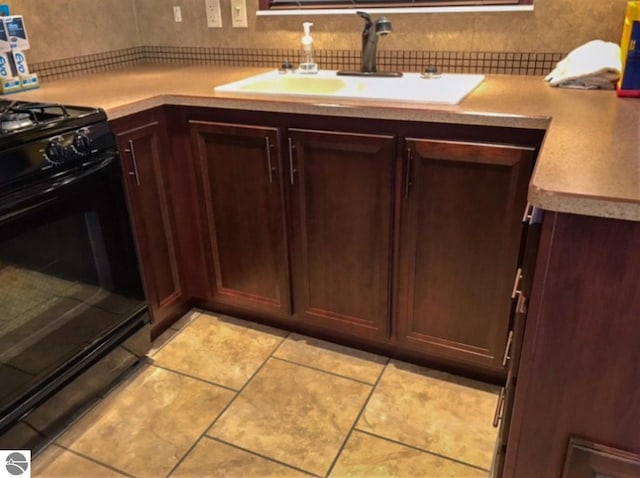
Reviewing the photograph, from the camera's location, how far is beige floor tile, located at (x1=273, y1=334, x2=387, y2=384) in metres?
1.98

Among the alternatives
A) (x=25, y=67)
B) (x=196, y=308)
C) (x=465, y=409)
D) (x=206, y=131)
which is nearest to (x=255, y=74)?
(x=206, y=131)

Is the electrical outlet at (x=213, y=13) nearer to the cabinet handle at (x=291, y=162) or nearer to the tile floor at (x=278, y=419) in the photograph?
the cabinet handle at (x=291, y=162)

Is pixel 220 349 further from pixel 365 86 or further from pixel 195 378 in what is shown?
pixel 365 86

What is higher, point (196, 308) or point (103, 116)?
point (103, 116)

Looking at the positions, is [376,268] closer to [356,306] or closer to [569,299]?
Result: [356,306]

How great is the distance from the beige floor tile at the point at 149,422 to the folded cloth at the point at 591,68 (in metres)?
1.54

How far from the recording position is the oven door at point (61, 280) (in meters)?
1.49

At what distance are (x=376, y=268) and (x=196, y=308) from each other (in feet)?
2.99

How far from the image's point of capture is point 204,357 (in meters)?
2.07

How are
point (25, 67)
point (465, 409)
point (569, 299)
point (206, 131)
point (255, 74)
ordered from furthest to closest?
point (255, 74) < point (25, 67) < point (206, 131) < point (465, 409) < point (569, 299)

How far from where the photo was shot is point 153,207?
198 cm

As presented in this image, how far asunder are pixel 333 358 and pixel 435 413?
17.4 inches

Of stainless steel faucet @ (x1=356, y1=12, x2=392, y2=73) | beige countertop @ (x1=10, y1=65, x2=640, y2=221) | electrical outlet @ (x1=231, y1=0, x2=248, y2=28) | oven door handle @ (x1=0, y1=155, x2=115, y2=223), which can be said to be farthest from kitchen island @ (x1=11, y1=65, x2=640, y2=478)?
electrical outlet @ (x1=231, y1=0, x2=248, y2=28)

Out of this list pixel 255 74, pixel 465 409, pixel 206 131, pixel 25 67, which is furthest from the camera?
pixel 255 74
